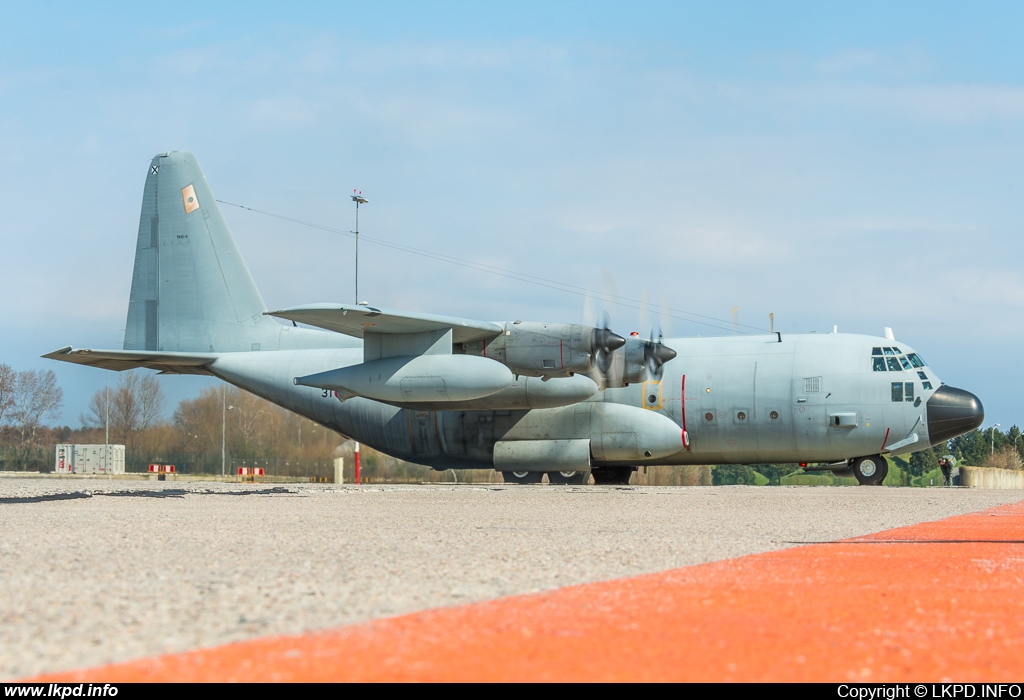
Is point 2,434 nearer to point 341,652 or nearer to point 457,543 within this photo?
point 457,543

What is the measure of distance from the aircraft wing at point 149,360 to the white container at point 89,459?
23.4m

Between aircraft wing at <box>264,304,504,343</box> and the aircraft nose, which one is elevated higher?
aircraft wing at <box>264,304,504,343</box>

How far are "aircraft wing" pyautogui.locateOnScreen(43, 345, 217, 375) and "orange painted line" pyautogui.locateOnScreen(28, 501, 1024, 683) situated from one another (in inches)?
833

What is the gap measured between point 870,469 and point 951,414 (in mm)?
2704

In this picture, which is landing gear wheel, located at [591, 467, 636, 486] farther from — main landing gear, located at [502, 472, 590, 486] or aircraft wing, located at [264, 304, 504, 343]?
aircraft wing, located at [264, 304, 504, 343]

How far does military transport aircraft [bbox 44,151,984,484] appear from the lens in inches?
831

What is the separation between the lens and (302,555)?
727 cm

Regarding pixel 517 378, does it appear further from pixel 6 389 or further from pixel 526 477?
pixel 6 389

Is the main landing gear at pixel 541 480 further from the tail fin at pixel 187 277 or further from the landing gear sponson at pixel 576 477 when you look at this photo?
the tail fin at pixel 187 277

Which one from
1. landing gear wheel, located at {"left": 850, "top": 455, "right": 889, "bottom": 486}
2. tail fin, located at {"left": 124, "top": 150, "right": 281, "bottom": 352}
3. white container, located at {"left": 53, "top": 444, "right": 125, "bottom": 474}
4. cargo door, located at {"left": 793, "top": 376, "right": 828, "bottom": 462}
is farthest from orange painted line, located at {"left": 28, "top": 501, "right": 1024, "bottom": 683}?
white container, located at {"left": 53, "top": 444, "right": 125, "bottom": 474}

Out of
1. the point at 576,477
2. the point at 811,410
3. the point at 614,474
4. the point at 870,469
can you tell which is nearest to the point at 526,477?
the point at 576,477
